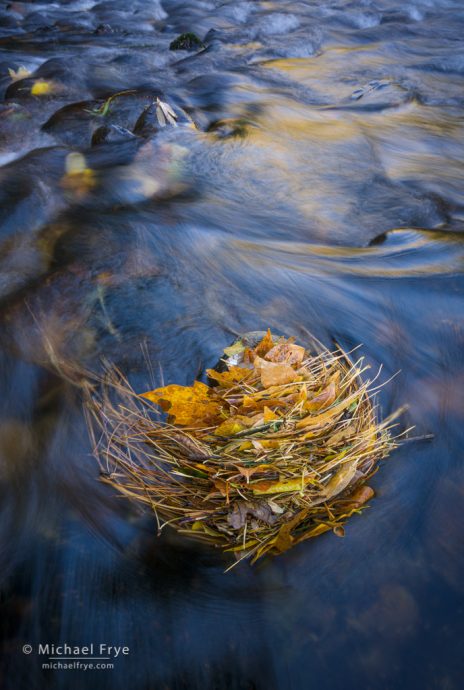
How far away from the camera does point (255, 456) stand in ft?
6.50

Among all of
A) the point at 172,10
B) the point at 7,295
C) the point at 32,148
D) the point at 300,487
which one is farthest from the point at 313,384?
the point at 172,10

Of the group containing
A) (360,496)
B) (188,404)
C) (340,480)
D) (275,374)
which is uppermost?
(275,374)

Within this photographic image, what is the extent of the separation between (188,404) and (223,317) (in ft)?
2.96

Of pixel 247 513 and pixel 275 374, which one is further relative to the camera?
pixel 275 374

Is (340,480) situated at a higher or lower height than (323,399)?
lower

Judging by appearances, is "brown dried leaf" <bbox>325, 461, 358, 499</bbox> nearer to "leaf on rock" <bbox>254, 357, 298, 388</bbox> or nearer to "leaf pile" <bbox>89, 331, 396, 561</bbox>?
"leaf pile" <bbox>89, 331, 396, 561</bbox>

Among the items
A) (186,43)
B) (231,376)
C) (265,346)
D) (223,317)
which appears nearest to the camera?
(231,376)

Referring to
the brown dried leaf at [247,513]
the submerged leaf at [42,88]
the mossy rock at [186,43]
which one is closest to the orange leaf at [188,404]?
the brown dried leaf at [247,513]

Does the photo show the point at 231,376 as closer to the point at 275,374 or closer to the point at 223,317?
the point at 275,374

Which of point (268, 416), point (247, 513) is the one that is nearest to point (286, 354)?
point (268, 416)

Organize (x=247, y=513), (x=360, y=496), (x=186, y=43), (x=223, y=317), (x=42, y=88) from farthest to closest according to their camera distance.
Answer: (x=186, y=43) → (x=42, y=88) → (x=223, y=317) → (x=360, y=496) → (x=247, y=513)

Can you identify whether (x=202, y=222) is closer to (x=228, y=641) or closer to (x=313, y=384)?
(x=313, y=384)

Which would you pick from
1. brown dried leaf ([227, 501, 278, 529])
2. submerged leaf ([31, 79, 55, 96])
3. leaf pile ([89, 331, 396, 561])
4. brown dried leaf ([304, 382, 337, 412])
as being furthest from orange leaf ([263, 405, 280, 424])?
submerged leaf ([31, 79, 55, 96])

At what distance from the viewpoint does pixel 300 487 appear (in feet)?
6.44
